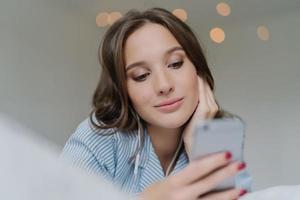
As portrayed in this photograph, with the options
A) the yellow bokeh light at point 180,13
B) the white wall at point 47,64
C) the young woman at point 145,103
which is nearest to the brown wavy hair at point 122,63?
the young woman at point 145,103

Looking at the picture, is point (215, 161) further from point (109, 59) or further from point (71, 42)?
point (71, 42)

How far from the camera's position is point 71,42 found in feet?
6.19

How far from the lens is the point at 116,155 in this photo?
2.45 ft

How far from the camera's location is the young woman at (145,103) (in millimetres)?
708

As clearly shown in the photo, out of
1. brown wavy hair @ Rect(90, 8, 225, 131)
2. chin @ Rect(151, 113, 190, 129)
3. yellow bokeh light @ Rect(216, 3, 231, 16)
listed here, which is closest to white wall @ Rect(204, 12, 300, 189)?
yellow bokeh light @ Rect(216, 3, 231, 16)

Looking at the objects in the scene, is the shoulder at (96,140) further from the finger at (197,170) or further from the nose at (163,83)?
the finger at (197,170)

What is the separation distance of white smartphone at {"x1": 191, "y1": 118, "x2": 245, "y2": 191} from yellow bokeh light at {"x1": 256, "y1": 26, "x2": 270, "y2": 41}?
66.3 inches

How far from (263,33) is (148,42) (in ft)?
4.47

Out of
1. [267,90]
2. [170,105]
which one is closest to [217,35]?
[267,90]

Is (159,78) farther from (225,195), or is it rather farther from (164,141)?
(225,195)

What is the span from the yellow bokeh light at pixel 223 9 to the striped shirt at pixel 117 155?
126cm

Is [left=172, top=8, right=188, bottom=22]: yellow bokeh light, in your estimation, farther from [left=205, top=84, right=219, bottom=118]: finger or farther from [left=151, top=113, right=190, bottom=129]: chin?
[left=151, top=113, right=190, bottom=129]: chin

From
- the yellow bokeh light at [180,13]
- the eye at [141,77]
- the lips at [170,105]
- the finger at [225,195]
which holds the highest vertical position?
the yellow bokeh light at [180,13]

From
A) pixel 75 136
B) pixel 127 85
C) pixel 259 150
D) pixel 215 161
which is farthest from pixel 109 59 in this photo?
pixel 259 150
